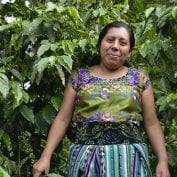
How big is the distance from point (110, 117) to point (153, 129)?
235 millimetres

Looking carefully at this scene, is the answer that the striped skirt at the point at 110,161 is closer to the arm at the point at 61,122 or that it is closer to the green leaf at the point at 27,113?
the arm at the point at 61,122

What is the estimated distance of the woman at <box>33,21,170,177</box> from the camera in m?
2.14

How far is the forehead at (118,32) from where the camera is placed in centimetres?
220

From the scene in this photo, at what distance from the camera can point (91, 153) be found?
2.16 m

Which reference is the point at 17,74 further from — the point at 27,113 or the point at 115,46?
the point at 115,46

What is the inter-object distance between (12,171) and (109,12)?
904mm

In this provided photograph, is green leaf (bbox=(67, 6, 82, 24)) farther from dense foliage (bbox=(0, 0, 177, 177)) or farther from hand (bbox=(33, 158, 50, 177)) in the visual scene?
hand (bbox=(33, 158, 50, 177))

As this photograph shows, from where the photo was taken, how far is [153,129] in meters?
2.26

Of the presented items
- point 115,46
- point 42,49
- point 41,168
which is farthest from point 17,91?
point 115,46

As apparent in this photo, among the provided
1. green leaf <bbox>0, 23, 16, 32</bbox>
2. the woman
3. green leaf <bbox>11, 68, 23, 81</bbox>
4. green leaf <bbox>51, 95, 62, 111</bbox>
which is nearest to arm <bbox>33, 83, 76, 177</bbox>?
the woman

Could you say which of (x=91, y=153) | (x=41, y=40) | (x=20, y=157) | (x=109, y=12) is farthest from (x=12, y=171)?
(x=109, y=12)

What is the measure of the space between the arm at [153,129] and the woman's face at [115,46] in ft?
0.60

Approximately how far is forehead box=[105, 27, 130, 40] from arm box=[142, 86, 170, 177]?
0.25 m

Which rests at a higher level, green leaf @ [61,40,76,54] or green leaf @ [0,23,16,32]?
green leaf @ [0,23,16,32]
